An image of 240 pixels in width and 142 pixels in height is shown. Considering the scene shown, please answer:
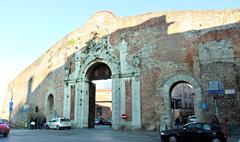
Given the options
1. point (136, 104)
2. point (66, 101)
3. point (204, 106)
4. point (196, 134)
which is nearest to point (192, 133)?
point (196, 134)

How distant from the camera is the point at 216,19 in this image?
64.1 ft

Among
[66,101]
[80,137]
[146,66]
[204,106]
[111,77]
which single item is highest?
A: [146,66]

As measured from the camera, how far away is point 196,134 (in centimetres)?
1281

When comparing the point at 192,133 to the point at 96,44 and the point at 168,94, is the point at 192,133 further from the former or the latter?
the point at 96,44

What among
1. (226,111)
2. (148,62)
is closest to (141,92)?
(148,62)

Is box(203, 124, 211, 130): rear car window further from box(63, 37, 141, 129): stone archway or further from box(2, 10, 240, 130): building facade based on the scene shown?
box(63, 37, 141, 129): stone archway

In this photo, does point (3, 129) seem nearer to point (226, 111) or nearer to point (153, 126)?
point (153, 126)

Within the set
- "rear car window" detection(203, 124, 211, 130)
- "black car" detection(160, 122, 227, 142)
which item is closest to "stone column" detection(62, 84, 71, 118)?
"black car" detection(160, 122, 227, 142)

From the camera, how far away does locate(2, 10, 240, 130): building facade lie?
18.6 metres

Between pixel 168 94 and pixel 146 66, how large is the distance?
2871 millimetres

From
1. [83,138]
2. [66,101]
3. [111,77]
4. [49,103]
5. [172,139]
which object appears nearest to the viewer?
[172,139]

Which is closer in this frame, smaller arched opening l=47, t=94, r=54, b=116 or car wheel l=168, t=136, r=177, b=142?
car wheel l=168, t=136, r=177, b=142

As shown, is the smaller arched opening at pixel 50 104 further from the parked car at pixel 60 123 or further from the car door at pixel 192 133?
the car door at pixel 192 133

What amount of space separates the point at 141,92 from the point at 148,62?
91.7 inches
